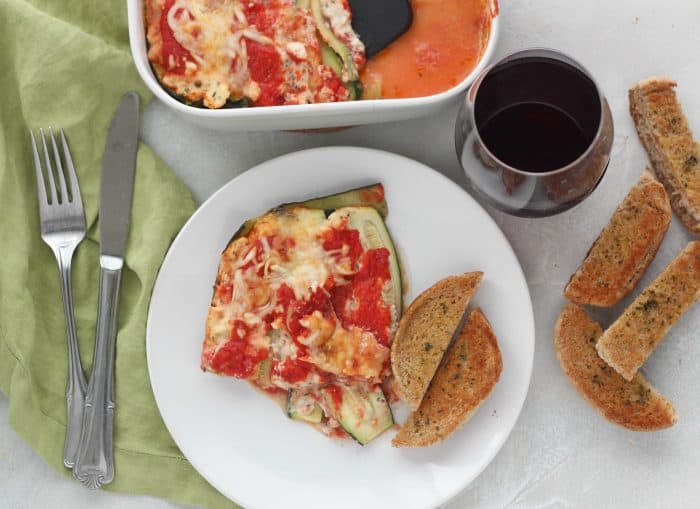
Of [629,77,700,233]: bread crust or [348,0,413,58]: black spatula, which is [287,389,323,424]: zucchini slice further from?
[629,77,700,233]: bread crust

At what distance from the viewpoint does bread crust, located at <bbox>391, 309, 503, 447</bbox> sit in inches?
86.9

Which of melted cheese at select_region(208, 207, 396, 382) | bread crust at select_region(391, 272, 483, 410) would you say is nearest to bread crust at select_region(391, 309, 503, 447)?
bread crust at select_region(391, 272, 483, 410)

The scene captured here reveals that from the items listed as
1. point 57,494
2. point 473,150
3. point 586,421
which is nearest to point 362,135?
point 473,150

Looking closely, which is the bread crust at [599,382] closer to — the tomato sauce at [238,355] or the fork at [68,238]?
the tomato sauce at [238,355]

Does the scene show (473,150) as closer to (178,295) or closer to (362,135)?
(362,135)

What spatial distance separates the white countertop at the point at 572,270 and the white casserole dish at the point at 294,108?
11.8 inches

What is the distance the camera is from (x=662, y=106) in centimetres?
227

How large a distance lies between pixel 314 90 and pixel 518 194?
1.99 feet

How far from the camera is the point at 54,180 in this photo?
239 cm

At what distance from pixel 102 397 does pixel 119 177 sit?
61cm

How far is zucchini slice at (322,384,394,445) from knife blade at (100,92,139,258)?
2.35ft

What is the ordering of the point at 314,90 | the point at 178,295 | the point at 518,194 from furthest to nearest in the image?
the point at 178,295 < the point at 314,90 < the point at 518,194

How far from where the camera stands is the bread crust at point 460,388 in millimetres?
2207

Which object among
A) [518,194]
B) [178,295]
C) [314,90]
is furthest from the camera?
[178,295]
